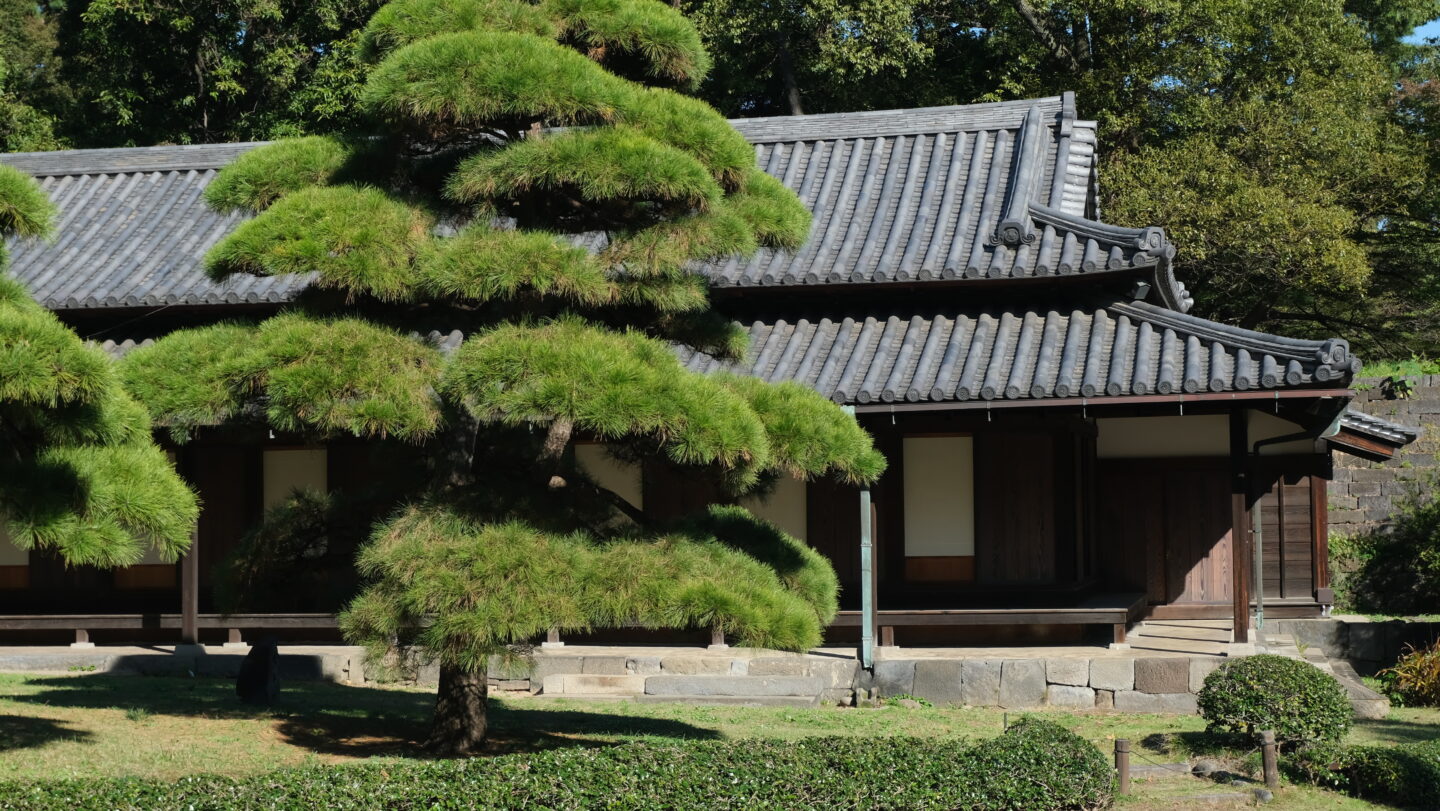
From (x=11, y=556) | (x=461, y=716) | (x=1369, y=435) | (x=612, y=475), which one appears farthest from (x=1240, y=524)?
(x=11, y=556)

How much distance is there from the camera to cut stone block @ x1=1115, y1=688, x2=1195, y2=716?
41.5 ft

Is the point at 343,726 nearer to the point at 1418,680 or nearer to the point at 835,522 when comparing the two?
the point at 835,522

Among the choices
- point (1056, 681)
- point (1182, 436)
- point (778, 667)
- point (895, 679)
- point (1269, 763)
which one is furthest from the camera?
point (1182, 436)

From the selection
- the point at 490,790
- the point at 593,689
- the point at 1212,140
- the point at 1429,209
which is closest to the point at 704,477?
the point at 490,790

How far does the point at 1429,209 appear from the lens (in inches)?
1056

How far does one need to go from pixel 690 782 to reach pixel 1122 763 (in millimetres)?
3114

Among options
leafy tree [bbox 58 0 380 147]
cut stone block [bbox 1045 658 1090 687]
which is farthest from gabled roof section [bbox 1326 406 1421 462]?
leafy tree [bbox 58 0 380 147]

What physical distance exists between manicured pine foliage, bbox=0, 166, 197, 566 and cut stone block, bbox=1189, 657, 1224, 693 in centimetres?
881

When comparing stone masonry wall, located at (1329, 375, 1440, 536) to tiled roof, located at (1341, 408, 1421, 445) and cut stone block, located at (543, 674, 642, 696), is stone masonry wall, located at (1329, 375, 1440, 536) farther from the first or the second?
cut stone block, located at (543, 674, 642, 696)

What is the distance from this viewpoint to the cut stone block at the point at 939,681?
13.2m

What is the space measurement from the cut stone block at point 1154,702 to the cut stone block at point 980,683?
3.48 ft

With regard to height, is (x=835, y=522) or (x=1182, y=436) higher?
(x=1182, y=436)

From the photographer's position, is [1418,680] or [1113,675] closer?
[1113,675]

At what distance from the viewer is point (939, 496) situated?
15.0 m
